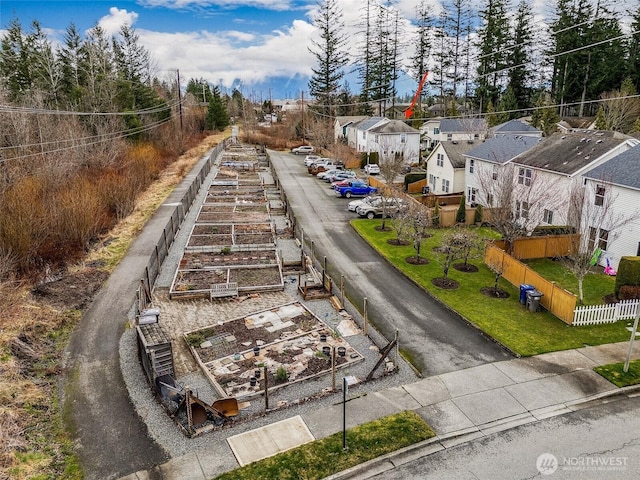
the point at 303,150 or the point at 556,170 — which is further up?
the point at 556,170

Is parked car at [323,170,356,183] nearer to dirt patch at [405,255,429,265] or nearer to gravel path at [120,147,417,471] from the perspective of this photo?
dirt patch at [405,255,429,265]

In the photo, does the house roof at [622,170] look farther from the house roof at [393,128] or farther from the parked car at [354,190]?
the house roof at [393,128]

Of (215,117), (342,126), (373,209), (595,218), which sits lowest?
(373,209)

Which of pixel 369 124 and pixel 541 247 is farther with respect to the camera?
pixel 369 124

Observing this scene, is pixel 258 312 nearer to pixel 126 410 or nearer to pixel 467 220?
pixel 126 410

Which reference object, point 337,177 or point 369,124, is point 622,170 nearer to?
point 337,177

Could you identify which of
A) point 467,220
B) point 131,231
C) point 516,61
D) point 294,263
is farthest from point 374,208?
point 516,61

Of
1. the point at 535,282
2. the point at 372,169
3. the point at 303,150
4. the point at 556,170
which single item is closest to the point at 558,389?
the point at 535,282
